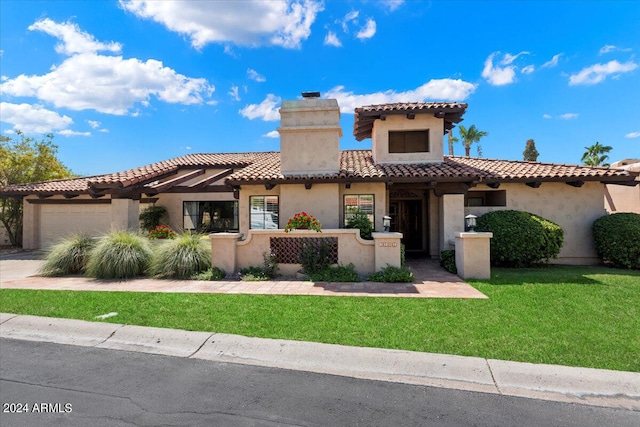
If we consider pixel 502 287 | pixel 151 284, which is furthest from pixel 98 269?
pixel 502 287

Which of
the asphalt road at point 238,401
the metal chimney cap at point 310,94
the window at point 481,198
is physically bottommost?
the asphalt road at point 238,401

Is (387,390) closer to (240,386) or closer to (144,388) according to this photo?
(240,386)

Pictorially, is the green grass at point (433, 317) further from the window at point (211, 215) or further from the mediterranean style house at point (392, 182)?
the window at point (211, 215)

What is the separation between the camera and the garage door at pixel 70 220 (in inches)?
753

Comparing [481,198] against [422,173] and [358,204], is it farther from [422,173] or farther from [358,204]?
[358,204]

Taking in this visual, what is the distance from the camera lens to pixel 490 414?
3.53 metres

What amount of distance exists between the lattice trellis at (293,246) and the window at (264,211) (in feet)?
8.27

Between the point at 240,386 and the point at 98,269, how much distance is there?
934cm

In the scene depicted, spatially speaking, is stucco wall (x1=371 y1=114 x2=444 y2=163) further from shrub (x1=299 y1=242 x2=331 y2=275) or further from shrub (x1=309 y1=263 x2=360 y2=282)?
shrub (x1=309 y1=263 x2=360 y2=282)

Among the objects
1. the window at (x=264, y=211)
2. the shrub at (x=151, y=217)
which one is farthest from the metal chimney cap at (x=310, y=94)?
the shrub at (x=151, y=217)

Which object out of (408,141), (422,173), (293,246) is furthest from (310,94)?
(293,246)

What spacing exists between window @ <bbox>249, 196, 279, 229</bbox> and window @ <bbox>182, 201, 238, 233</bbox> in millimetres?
5930

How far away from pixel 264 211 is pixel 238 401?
10.2 meters

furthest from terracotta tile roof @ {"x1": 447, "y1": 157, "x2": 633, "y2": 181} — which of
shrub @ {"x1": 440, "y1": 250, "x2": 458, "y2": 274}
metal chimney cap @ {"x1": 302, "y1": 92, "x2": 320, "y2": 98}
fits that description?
metal chimney cap @ {"x1": 302, "y1": 92, "x2": 320, "y2": 98}
